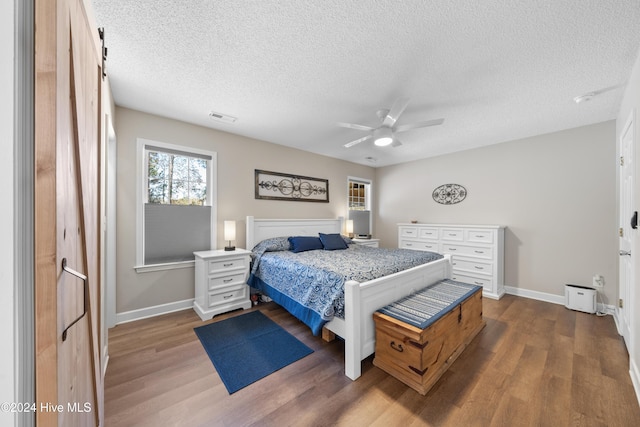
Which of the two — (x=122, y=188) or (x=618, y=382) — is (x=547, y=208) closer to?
(x=618, y=382)

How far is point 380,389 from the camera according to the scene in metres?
1.79

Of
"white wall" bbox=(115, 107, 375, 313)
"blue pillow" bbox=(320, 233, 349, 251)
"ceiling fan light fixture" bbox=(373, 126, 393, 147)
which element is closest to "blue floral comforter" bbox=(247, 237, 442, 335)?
"blue pillow" bbox=(320, 233, 349, 251)

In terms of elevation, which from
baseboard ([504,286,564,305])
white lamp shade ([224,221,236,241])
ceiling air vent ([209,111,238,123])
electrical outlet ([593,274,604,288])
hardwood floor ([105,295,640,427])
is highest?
ceiling air vent ([209,111,238,123])

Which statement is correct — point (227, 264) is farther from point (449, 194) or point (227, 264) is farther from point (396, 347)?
point (449, 194)

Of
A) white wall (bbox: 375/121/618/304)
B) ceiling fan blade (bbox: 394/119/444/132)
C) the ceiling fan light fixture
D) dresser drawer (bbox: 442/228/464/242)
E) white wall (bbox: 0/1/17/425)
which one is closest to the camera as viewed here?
white wall (bbox: 0/1/17/425)

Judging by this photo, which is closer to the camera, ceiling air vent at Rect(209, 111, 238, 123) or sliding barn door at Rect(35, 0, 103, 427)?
sliding barn door at Rect(35, 0, 103, 427)

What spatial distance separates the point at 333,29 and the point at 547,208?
13.4ft

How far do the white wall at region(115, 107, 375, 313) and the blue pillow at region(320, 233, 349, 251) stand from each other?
818 mm

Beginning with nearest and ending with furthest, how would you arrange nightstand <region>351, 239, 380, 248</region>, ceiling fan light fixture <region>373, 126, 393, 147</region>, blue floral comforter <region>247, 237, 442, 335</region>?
blue floral comforter <region>247, 237, 442, 335</region>, ceiling fan light fixture <region>373, 126, 393, 147</region>, nightstand <region>351, 239, 380, 248</region>

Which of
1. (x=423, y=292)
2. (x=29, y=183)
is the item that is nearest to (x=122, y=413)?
(x=29, y=183)

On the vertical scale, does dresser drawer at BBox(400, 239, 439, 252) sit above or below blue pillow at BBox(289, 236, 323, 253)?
below

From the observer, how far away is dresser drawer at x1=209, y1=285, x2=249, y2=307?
3021 mm

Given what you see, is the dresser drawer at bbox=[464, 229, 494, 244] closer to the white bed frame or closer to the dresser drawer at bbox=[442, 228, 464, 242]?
the dresser drawer at bbox=[442, 228, 464, 242]

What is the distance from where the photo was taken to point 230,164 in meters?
3.66
